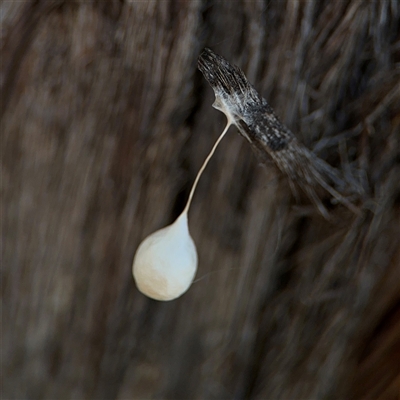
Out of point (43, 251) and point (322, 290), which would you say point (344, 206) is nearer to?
point (322, 290)

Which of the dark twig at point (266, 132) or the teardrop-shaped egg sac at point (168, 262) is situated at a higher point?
the dark twig at point (266, 132)

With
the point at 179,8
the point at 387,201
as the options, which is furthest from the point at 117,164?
the point at 387,201

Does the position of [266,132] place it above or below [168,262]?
above

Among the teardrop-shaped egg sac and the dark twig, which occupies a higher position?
the dark twig
